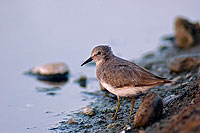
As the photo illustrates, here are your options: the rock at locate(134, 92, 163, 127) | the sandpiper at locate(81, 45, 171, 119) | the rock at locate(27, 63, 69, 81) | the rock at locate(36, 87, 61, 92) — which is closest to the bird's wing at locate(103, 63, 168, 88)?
the sandpiper at locate(81, 45, 171, 119)

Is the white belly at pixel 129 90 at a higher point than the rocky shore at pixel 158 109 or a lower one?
higher

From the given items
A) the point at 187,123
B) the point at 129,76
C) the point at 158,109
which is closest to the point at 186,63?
the point at 129,76

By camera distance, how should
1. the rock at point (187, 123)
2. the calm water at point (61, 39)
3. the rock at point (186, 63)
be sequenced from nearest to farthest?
the rock at point (187, 123)
the calm water at point (61, 39)
the rock at point (186, 63)

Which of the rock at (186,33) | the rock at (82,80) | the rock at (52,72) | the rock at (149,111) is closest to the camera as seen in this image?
the rock at (149,111)

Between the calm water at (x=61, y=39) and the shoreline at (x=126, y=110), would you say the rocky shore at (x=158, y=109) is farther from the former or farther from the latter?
the calm water at (x=61, y=39)

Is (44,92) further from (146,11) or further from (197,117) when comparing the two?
(146,11)

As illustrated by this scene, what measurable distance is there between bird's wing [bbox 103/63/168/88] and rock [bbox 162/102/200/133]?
1555 millimetres

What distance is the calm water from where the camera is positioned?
7655 millimetres

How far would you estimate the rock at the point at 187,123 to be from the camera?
12.9 ft

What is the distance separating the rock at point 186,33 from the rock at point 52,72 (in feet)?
15.5

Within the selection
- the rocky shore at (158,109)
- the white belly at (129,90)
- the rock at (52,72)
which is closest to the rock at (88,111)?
the rocky shore at (158,109)

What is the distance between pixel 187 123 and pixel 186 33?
8.07 metres

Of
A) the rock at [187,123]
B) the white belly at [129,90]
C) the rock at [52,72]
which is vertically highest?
the rock at [52,72]

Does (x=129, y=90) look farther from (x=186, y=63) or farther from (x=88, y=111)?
(x=186, y=63)
